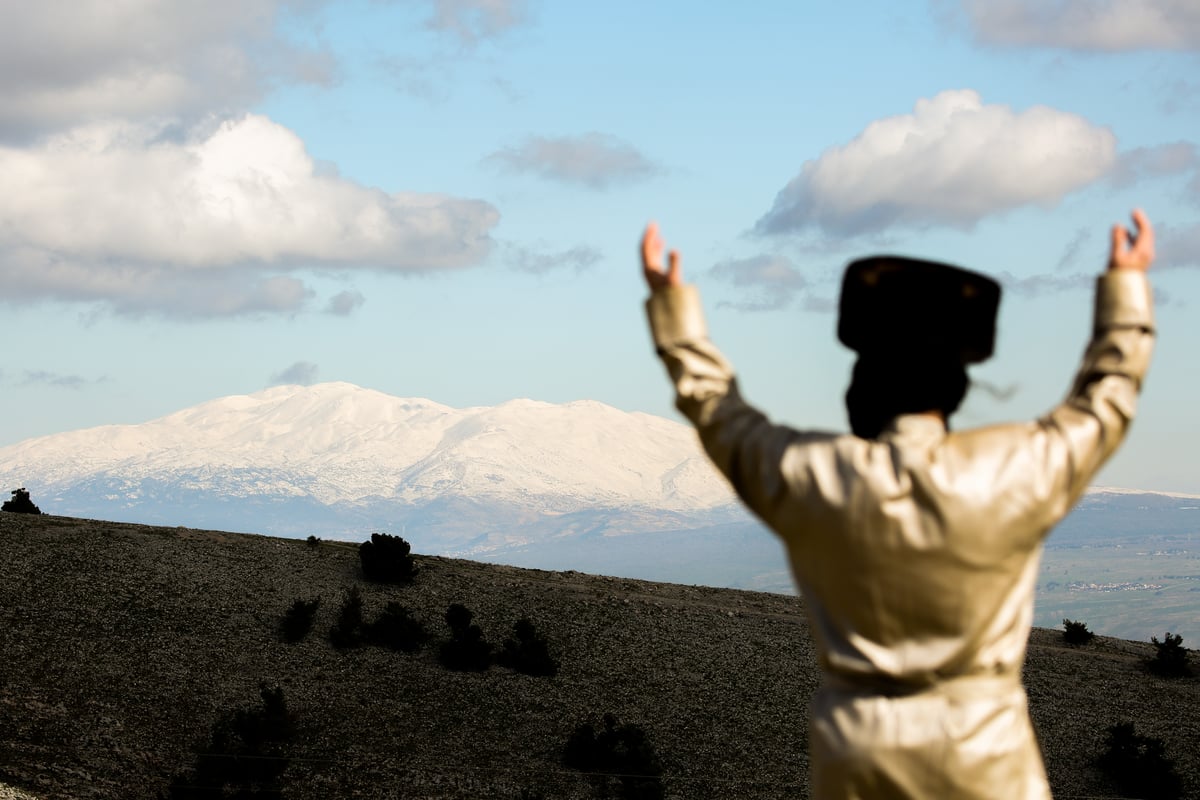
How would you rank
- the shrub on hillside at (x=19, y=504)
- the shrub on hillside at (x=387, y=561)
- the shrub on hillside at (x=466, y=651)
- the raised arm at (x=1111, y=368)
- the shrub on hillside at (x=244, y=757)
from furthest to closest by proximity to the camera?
the shrub on hillside at (x=19, y=504) < the shrub on hillside at (x=387, y=561) < the shrub on hillside at (x=466, y=651) < the shrub on hillside at (x=244, y=757) < the raised arm at (x=1111, y=368)

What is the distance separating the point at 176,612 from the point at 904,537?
24479 millimetres

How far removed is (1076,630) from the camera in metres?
32.4

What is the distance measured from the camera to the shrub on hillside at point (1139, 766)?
2230cm

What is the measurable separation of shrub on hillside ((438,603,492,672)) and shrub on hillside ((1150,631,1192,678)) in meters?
14.4

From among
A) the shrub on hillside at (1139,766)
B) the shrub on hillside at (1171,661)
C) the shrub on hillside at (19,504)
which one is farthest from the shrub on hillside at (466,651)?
the shrub on hillside at (1171,661)

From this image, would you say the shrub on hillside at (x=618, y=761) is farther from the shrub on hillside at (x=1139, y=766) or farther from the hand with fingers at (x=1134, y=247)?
the hand with fingers at (x=1134, y=247)

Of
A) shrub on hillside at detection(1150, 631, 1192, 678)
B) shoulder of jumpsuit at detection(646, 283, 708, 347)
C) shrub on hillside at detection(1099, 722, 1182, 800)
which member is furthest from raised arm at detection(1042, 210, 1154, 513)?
shrub on hillside at detection(1150, 631, 1192, 678)

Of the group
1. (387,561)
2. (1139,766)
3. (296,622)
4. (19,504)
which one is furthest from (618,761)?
(19,504)

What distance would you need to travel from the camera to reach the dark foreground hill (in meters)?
20.4

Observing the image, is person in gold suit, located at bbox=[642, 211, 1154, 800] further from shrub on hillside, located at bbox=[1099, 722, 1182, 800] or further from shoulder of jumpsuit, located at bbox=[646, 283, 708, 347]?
shrub on hillside, located at bbox=[1099, 722, 1182, 800]

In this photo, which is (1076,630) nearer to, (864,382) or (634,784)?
(634,784)

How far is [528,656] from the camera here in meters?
25.2

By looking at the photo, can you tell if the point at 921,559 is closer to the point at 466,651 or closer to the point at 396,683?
the point at 396,683

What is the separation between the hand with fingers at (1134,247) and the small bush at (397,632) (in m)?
22.8
